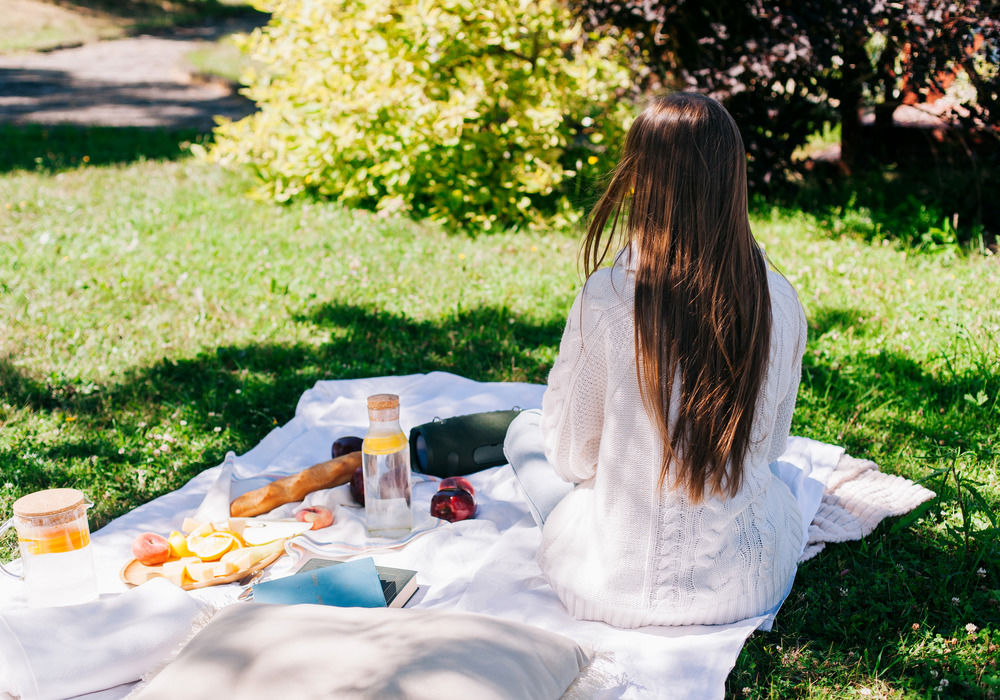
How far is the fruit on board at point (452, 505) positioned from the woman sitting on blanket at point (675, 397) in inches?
25.3

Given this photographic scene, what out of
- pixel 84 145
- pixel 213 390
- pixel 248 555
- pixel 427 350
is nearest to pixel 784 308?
pixel 248 555

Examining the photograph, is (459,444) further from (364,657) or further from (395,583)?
(364,657)

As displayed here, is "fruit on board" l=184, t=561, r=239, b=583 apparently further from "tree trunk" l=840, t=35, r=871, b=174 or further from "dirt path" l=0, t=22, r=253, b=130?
"dirt path" l=0, t=22, r=253, b=130

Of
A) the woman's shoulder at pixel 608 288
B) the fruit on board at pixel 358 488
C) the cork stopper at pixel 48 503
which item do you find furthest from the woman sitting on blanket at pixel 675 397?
the cork stopper at pixel 48 503

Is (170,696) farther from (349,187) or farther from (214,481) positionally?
(349,187)

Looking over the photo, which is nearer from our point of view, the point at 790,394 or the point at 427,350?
the point at 790,394

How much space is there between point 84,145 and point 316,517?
311 inches

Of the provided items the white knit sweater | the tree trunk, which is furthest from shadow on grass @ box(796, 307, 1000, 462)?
the tree trunk

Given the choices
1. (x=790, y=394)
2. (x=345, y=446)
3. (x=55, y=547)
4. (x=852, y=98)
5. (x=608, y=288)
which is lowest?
(x=345, y=446)

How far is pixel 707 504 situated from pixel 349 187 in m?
5.34

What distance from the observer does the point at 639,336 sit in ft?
7.02

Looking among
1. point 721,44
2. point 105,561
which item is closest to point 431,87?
point 721,44

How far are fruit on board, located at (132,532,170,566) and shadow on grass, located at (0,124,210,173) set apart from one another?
648 centimetres

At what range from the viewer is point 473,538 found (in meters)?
3.01
